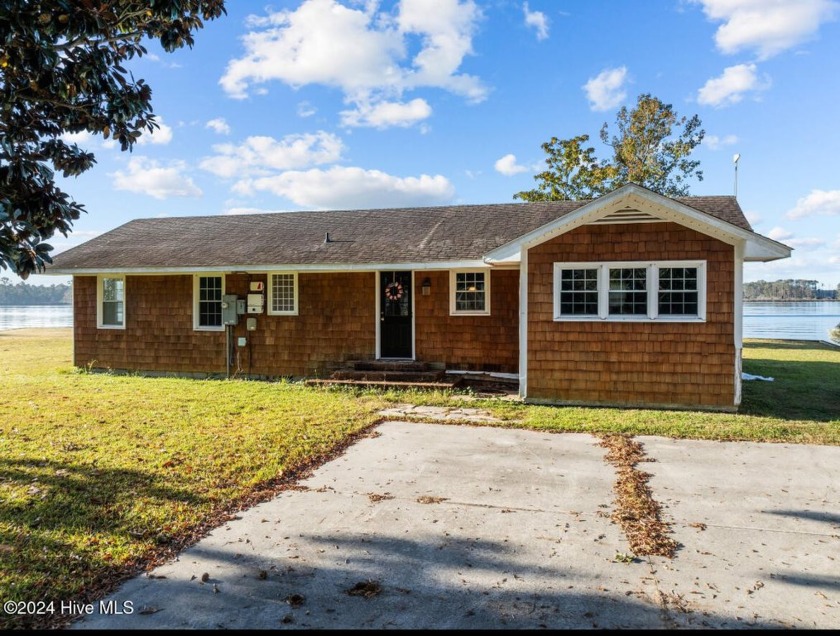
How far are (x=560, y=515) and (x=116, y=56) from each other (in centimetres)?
535

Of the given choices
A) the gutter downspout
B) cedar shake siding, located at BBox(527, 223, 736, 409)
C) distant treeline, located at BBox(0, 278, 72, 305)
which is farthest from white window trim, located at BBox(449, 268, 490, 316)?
distant treeline, located at BBox(0, 278, 72, 305)

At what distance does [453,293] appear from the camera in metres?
11.3

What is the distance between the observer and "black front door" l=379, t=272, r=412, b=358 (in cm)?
1164

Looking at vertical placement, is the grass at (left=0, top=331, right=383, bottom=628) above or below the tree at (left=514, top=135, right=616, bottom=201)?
below

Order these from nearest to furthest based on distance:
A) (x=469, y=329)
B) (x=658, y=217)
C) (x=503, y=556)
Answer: (x=503, y=556), (x=658, y=217), (x=469, y=329)

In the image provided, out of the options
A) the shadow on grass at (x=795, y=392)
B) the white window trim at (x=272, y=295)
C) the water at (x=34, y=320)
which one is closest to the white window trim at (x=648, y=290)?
the shadow on grass at (x=795, y=392)

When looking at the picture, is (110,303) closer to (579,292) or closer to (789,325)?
(579,292)

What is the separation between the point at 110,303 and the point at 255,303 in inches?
160

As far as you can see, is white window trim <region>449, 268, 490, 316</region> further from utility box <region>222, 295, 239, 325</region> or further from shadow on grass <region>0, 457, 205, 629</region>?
shadow on grass <region>0, 457, 205, 629</region>

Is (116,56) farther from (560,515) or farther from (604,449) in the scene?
(604,449)

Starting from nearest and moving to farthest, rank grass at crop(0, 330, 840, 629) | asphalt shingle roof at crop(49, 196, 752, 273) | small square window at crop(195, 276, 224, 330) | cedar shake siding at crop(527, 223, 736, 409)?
grass at crop(0, 330, 840, 629) < cedar shake siding at crop(527, 223, 736, 409) < asphalt shingle roof at crop(49, 196, 752, 273) < small square window at crop(195, 276, 224, 330)

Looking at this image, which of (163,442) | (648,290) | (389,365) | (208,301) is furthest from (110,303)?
(648,290)

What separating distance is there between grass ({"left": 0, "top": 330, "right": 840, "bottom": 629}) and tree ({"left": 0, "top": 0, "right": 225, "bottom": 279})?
6.27 ft

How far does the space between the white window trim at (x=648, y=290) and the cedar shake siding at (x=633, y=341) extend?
71 millimetres
